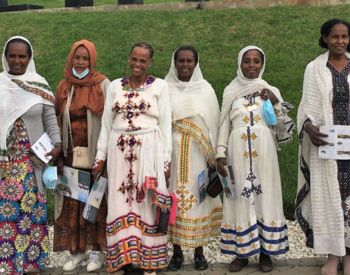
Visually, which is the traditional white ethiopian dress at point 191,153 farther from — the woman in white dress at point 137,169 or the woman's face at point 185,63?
the woman in white dress at point 137,169

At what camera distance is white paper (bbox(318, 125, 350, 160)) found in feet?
13.2

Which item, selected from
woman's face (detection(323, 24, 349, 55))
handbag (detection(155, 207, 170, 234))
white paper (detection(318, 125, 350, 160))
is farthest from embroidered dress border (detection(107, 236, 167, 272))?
woman's face (detection(323, 24, 349, 55))

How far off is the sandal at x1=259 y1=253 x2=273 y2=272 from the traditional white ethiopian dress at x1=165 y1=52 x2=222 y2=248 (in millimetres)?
475

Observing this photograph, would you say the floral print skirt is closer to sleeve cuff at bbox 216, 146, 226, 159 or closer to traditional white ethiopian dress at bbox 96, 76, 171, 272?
traditional white ethiopian dress at bbox 96, 76, 171, 272

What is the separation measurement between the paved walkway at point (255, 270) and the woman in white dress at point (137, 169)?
0.99 ft

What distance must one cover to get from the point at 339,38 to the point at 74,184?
2383 mm

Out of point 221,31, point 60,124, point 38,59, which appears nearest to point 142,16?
point 221,31

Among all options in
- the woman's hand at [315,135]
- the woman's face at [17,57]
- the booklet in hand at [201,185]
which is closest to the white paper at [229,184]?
the booklet in hand at [201,185]

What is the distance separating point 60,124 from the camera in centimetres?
446

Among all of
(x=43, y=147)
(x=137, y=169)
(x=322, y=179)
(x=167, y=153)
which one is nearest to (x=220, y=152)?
(x=167, y=153)

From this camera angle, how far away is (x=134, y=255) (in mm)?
4207

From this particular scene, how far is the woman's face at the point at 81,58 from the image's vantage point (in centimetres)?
434

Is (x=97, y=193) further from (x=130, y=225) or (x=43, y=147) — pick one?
(x=43, y=147)

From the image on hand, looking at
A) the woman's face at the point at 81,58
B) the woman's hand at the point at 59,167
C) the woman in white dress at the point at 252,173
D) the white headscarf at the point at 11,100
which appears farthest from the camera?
the woman's hand at the point at 59,167
